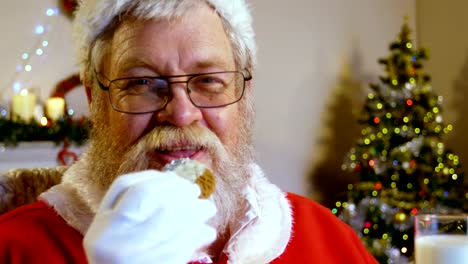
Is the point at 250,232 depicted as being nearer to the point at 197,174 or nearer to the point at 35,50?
the point at 197,174

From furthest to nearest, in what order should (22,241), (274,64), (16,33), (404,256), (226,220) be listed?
1. (274,64)
2. (404,256)
3. (16,33)
4. (226,220)
5. (22,241)

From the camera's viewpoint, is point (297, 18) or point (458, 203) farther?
point (297, 18)

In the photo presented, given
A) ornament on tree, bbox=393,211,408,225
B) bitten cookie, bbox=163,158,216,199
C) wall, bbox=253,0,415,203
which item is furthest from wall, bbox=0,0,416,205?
bitten cookie, bbox=163,158,216,199

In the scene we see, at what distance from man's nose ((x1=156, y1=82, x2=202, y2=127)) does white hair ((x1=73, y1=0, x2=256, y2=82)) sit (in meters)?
0.16

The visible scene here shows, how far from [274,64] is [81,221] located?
283 cm

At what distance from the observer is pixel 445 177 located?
352 centimetres

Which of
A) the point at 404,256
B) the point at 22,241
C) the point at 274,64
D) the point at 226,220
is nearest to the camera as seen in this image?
the point at 22,241

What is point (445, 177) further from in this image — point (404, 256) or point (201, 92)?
point (201, 92)

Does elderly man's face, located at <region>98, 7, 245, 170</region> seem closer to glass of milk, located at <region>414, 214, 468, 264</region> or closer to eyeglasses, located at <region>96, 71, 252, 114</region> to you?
eyeglasses, located at <region>96, 71, 252, 114</region>

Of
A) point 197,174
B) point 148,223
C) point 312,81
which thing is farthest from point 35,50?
point 148,223

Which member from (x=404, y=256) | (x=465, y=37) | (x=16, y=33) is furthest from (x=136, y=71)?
(x=465, y=37)

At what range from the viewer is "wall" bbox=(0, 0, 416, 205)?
3.98 metres

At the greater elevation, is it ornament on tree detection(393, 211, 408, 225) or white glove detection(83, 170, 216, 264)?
white glove detection(83, 170, 216, 264)

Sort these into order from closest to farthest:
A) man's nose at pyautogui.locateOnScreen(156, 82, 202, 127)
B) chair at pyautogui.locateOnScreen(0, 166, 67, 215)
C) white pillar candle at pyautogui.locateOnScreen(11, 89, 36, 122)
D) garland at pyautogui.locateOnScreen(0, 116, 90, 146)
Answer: man's nose at pyautogui.locateOnScreen(156, 82, 202, 127), chair at pyautogui.locateOnScreen(0, 166, 67, 215), garland at pyautogui.locateOnScreen(0, 116, 90, 146), white pillar candle at pyautogui.locateOnScreen(11, 89, 36, 122)
